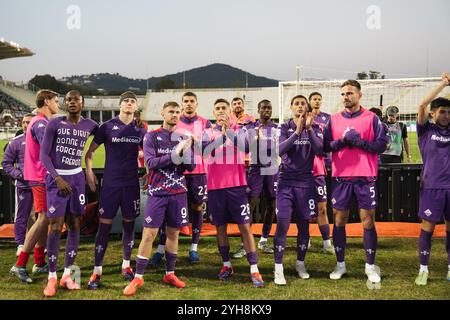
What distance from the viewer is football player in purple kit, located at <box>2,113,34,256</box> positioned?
22.2 feet

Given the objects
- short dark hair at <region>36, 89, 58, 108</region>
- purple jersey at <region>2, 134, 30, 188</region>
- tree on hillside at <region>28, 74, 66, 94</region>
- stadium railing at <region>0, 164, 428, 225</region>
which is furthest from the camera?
tree on hillside at <region>28, 74, 66, 94</region>

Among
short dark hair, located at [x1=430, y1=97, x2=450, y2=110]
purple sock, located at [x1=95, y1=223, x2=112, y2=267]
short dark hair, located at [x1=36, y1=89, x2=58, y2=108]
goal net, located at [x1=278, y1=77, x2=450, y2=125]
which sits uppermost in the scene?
goal net, located at [x1=278, y1=77, x2=450, y2=125]

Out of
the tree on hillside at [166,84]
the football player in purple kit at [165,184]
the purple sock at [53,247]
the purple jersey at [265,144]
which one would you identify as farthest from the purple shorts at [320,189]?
the tree on hillside at [166,84]

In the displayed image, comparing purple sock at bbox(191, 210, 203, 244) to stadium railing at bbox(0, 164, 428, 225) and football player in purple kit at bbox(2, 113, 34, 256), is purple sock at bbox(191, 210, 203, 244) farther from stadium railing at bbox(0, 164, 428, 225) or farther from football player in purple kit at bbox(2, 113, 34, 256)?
stadium railing at bbox(0, 164, 428, 225)

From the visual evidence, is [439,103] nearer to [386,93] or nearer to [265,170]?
[265,170]

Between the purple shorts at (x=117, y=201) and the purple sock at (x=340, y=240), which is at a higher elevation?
the purple shorts at (x=117, y=201)

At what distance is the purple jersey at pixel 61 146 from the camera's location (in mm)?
4984

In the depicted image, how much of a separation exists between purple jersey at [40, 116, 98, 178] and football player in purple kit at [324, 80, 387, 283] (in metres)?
2.72

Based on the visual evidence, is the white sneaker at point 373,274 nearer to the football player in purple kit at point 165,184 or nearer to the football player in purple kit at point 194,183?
the football player in purple kit at point 165,184

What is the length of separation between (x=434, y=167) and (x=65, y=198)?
154 inches

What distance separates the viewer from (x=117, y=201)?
5.29m

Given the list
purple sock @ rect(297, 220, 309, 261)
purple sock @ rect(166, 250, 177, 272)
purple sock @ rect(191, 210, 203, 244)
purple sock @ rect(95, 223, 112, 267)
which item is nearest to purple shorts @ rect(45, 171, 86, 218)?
purple sock @ rect(95, 223, 112, 267)

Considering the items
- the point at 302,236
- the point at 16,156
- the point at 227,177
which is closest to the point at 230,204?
the point at 227,177

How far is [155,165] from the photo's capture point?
4941 millimetres
